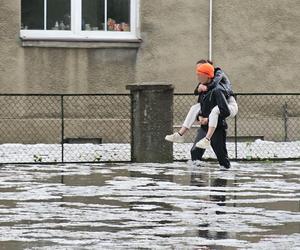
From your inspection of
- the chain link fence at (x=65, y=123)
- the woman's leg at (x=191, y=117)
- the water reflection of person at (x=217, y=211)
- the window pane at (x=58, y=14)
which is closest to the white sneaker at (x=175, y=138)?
the woman's leg at (x=191, y=117)

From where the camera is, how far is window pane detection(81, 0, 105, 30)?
21.9m

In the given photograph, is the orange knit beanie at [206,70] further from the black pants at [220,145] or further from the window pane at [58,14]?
the window pane at [58,14]

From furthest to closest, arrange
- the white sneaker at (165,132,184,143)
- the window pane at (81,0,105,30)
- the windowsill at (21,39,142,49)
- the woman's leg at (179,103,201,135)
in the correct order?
the window pane at (81,0,105,30) < the windowsill at (21,39,142,49) < the woman's leg at (179,103,201,135) < the white sneaker at (165,132,184,143)

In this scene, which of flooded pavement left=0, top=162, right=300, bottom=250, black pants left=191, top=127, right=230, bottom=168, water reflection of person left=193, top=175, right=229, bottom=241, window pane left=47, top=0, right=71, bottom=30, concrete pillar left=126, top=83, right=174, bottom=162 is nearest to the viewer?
flooded pavement left=0, top=162, right=300, bottom=250

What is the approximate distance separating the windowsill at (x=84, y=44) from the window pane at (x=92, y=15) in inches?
17.4

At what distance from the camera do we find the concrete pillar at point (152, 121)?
1703cm

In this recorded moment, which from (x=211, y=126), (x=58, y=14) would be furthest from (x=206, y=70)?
(x=58, y=14)

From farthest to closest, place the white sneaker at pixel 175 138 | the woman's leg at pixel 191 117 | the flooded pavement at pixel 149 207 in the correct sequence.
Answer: the woman's leg at pixel 191 117
the white sneaker at pixel 175 138
the flooded pavement at pixel 149 207

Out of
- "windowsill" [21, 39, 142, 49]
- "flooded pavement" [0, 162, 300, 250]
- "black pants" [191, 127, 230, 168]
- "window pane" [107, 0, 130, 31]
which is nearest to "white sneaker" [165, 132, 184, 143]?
"black pants" [191, 127, 230, 168]

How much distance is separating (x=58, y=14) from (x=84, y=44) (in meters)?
0.78

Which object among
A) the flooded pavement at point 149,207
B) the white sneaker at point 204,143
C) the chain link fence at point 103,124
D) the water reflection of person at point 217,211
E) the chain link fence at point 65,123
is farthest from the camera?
the chain link fence at point 65,123

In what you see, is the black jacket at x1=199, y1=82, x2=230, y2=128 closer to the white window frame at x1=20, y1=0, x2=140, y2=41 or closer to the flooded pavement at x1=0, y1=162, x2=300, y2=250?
the flooded pavement at x1=0, y1=162, x2=300, y2=250

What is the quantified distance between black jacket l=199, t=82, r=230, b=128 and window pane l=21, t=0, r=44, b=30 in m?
6.15

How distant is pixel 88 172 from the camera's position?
15.9m
